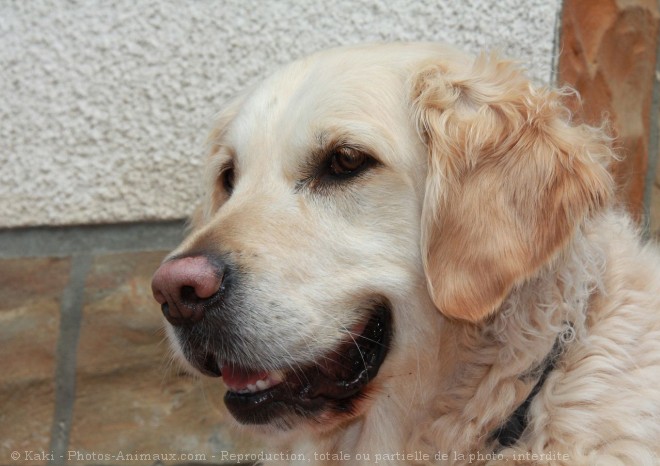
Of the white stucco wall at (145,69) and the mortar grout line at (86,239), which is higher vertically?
the white stucco wall at (145,69)

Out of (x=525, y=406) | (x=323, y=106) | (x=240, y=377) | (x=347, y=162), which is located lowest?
(x=240, y=377)

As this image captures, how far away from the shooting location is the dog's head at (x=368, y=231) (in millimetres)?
2148

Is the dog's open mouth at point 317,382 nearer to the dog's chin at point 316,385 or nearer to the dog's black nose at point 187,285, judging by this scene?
the dog's chin at point 316,385

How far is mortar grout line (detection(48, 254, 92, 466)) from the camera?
11.3ft

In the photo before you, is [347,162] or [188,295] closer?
[188,295]

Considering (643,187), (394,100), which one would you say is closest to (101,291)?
(394,100)

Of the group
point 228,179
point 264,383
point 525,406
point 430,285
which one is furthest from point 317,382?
point 228,179

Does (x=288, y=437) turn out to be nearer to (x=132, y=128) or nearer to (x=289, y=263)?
(x=289, y=263)

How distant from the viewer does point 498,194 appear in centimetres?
220

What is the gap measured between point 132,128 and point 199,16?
1.89ft

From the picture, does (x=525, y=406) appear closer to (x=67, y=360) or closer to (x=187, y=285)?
(x=187, y=285)

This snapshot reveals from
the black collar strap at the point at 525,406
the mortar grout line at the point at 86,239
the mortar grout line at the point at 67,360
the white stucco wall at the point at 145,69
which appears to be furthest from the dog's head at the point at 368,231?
the mortar grout line at the point at 67,360

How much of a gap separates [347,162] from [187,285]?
634 millimetres

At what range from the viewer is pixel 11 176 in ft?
11.1
